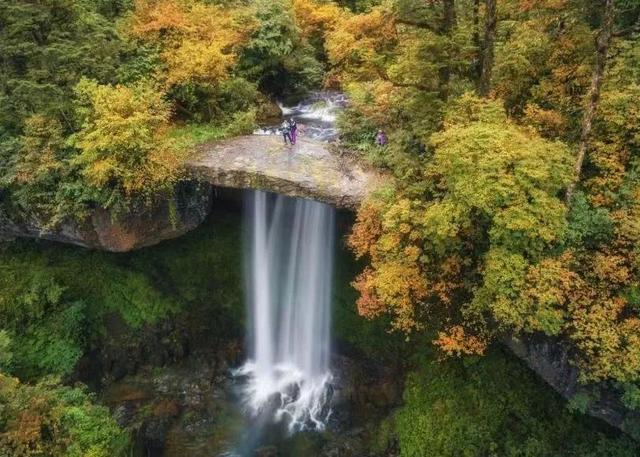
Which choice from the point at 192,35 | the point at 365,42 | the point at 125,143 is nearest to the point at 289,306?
the point at 125,143

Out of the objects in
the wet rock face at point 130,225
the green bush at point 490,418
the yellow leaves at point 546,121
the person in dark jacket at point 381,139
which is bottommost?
the green bush at point 490,418

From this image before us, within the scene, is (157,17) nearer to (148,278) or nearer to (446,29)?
(148,278)

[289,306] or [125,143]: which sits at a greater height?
[125,143]

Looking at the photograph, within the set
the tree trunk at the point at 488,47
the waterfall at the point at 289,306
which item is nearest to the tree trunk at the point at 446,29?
the tree trunk at the point at 488,47

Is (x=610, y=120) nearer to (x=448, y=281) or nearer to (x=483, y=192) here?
(x=483, y=192)

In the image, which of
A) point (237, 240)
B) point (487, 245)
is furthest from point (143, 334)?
point (487, 245)

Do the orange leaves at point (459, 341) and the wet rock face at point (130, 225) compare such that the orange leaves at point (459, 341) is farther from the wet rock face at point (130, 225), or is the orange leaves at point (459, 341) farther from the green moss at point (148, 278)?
the wet rock face at point (130, 225)
